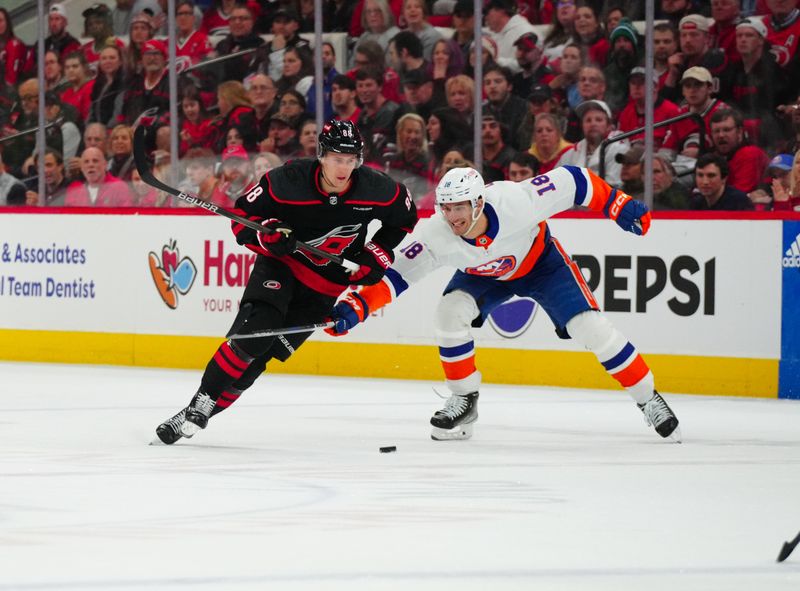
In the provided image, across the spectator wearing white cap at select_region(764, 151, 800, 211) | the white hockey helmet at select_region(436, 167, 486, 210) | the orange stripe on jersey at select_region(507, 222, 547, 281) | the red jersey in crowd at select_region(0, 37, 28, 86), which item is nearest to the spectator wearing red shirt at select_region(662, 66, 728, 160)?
the spectator wearing white cap at select_region(764, 151, 800, 211)

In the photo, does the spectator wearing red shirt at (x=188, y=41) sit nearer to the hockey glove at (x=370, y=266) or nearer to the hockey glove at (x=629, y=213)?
the hockey glove at (x=370, y=266)

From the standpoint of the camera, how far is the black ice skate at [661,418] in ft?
19.4

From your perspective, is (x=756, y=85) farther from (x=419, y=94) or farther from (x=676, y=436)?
(x=676, y=436)

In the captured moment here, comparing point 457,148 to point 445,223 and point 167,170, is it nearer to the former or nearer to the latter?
point 167,170

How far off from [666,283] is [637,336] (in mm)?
305

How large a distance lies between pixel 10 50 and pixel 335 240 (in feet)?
17.7

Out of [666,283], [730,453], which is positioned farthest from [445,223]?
[666,283]

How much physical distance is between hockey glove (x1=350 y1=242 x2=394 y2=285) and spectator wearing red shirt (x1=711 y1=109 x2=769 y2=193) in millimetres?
2603

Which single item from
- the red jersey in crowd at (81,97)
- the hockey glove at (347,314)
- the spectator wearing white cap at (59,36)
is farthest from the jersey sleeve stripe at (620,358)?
the spectator wearing white cap at (59,36)

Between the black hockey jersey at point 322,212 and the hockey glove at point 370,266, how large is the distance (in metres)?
0.05

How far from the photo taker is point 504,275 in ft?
19.8

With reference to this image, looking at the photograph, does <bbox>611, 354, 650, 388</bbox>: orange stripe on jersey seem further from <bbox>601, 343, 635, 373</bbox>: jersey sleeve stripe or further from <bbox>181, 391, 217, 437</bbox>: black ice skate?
<bbox>181, 391, 217, 437</bbox>: black ice skate

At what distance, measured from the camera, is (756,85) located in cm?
790

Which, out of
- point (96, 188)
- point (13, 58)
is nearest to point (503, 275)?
point (96, 188)
